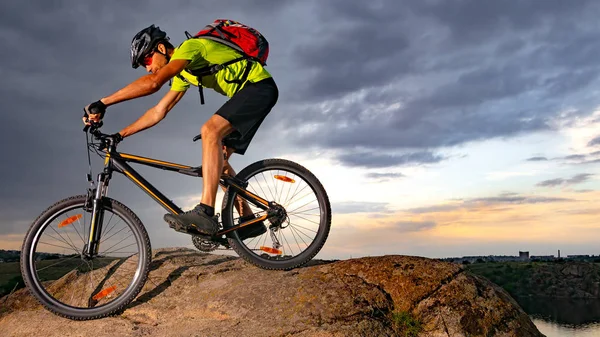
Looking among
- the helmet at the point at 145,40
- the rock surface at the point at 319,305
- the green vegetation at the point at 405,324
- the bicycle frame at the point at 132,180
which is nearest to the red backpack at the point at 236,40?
the helmet at the point at 145,40

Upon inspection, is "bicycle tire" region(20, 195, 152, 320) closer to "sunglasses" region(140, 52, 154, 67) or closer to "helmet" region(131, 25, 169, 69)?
"sunglasses" region(140, 52, 154, 67)

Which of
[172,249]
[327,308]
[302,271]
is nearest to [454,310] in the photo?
[327,308]

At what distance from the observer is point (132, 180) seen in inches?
291

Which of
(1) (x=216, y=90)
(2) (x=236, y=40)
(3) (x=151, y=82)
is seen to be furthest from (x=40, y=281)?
(2) (x=236, y=40)

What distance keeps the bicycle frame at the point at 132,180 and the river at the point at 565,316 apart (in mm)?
80630

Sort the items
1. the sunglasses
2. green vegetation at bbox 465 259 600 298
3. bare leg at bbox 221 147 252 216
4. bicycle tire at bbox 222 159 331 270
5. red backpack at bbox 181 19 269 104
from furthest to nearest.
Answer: green vegetation at bbox 465 259 600 298 < bare leg at bbox 221 147 252 216 < bicycle tire at bbox 222 159 331 270 < the sunglasses < red backpack at bbox 181 19 269 104

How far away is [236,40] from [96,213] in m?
2.92

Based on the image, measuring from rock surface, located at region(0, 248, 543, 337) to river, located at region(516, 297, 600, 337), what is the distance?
263 ft

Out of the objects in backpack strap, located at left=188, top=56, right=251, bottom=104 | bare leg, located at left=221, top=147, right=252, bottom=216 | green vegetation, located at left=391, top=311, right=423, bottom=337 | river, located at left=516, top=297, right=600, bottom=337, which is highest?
backpack strap, located at left=188, top=56, right=251, bottom=104

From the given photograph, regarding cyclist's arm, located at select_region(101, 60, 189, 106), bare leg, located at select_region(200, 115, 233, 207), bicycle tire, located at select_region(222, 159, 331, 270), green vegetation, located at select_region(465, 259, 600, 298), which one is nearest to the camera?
cyclist's arm, located at select_region(101, 60, 189, 106)

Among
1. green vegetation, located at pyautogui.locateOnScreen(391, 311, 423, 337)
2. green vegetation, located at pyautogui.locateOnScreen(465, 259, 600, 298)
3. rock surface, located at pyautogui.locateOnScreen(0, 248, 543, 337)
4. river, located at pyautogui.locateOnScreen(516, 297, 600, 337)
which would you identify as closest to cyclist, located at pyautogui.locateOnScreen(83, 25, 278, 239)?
rock surface, located at pyautogui.locateOnScreen(0, 248, 543, 337)

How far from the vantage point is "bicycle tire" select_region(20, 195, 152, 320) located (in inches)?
279

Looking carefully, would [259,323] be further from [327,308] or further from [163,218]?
[163,218]

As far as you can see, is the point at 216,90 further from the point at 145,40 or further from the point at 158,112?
the point at 145,40
